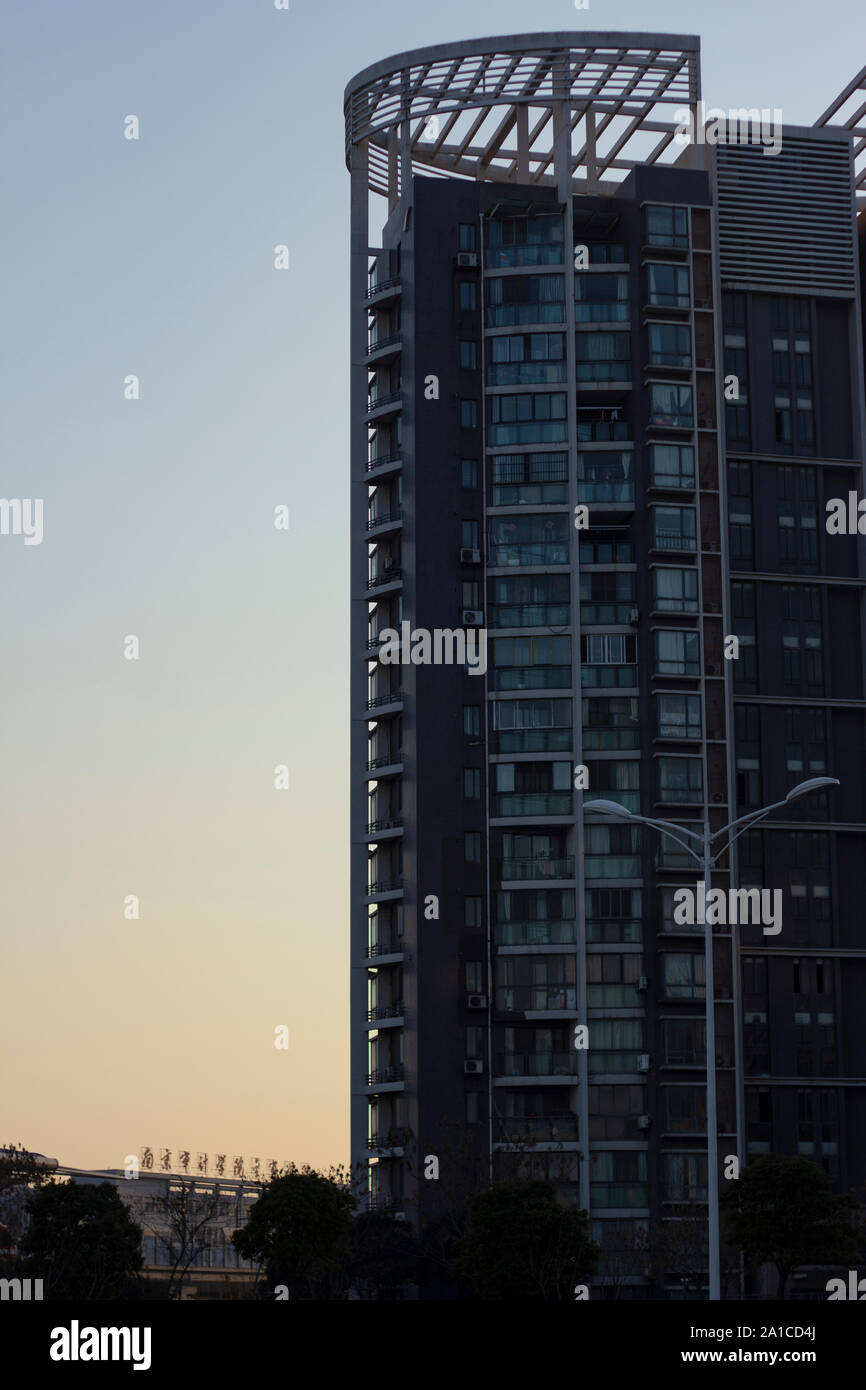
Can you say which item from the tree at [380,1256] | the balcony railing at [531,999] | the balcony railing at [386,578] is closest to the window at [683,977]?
the balcony railing at [531,999]

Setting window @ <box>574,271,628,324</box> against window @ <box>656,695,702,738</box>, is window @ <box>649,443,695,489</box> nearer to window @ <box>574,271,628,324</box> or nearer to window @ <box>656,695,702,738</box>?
window @ <box>574,271,628,324</box>

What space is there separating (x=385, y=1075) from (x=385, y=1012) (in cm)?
292

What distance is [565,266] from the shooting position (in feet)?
300

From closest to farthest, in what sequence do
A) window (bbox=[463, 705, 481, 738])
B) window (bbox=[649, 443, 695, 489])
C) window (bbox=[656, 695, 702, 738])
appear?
1. window (bbox=[656, 695, 702, 738])
2. window (bbox=[463, 705, 481, 738])
3. window (bbox=[649, 443, 695, 489])

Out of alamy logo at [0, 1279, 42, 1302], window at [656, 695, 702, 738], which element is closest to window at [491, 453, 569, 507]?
window at [656, 695, 702, 738]

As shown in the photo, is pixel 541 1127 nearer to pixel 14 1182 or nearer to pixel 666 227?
pixel 14 1182

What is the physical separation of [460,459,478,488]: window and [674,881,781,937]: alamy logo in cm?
2038

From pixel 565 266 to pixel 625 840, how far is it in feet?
86.1

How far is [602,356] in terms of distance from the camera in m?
90.9

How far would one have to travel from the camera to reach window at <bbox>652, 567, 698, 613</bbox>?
291ft

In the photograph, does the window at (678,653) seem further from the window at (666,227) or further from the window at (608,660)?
the window at (666,227)

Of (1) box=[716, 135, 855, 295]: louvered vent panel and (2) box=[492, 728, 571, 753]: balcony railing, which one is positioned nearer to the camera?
(2) box=[492, 728, 571, 753]: balcony railing
